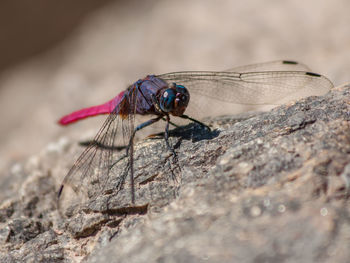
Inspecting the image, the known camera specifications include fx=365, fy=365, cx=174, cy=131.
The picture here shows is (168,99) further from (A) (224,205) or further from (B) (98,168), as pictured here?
(A) (224,205)

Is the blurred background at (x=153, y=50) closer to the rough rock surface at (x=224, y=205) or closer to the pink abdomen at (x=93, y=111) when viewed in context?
the pink abdomen at (x=93, y=111)

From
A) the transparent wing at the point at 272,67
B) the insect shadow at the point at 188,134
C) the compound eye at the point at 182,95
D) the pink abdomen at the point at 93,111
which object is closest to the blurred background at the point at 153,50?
the pink abdomen at the point at 93,111

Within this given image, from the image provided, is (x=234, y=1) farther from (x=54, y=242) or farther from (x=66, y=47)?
(x=54, y=242)

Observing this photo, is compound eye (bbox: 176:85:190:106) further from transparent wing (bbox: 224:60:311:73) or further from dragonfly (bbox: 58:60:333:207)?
transparent wing (bbox: 224:60:311:73)

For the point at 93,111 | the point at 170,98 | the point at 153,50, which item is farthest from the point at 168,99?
Result: the point at 153,50

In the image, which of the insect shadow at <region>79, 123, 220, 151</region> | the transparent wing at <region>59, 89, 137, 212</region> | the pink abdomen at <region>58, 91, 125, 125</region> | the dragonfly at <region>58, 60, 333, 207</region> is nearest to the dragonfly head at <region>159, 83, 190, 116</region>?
the dragonfly at <region>58, 60, 333, 207</region>

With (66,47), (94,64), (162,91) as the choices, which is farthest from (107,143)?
(66,47)
